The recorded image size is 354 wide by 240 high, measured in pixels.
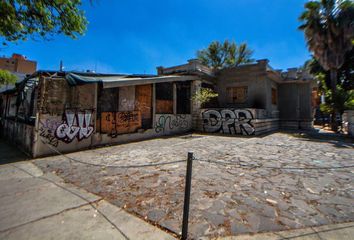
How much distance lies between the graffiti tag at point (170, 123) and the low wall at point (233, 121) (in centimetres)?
117

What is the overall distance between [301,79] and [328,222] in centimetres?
1741

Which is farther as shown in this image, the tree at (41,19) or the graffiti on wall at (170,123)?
the graffiti on wall at (170,123)

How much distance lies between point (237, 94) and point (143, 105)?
344 inches

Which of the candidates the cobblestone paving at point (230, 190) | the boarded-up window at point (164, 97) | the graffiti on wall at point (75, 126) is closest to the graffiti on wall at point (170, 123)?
the boarded-up window at point (164, 97)

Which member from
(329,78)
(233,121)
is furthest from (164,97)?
(329,78)

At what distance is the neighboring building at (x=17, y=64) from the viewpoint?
120 feet

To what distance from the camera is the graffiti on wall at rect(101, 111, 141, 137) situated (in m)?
9.36

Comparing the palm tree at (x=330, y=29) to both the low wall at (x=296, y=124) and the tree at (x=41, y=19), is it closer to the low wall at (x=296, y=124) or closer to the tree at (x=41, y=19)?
the low wall at (x=296, y=124)

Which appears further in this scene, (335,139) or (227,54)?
(227,54)

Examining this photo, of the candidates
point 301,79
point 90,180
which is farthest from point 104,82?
point 301,79

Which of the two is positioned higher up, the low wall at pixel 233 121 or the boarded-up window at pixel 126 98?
the boarded-up window at pixel 126 98

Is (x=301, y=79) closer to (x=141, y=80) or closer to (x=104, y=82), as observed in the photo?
(x=141, y=80)

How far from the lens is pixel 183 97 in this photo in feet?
46.8

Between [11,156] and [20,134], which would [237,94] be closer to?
[20,134]
